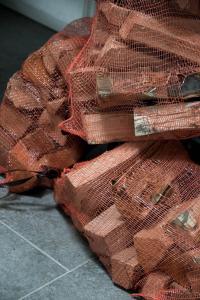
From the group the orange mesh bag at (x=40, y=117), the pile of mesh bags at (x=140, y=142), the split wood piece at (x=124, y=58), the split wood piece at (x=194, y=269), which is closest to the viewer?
the split wood piece at (x=194, y=269)

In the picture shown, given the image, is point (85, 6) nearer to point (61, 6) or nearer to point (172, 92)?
point (61, 6)

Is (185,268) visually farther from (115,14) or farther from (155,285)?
(115,14)

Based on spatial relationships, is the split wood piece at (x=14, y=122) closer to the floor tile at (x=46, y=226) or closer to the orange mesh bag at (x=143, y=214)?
the floor tile at (x=46, y=226)

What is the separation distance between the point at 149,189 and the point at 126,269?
0.35 metres

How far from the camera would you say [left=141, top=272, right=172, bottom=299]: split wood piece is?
2.43 m

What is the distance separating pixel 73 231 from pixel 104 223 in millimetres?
372

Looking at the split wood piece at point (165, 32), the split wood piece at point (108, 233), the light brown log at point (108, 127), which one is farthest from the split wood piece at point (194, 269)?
the split wood piece at point (165, 32)

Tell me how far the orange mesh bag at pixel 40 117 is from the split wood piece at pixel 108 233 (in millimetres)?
558

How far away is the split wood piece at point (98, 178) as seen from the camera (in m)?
2.69

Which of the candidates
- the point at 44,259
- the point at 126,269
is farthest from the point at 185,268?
the point at 44,259

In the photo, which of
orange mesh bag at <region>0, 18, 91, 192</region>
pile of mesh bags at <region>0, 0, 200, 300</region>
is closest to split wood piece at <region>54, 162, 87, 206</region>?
pile of mesh bags at <region>0, 0, 200, 300</region>

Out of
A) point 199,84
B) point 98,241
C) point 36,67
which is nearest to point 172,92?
point 199,84

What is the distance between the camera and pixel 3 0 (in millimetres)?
5742

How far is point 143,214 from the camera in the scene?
2537 mm
